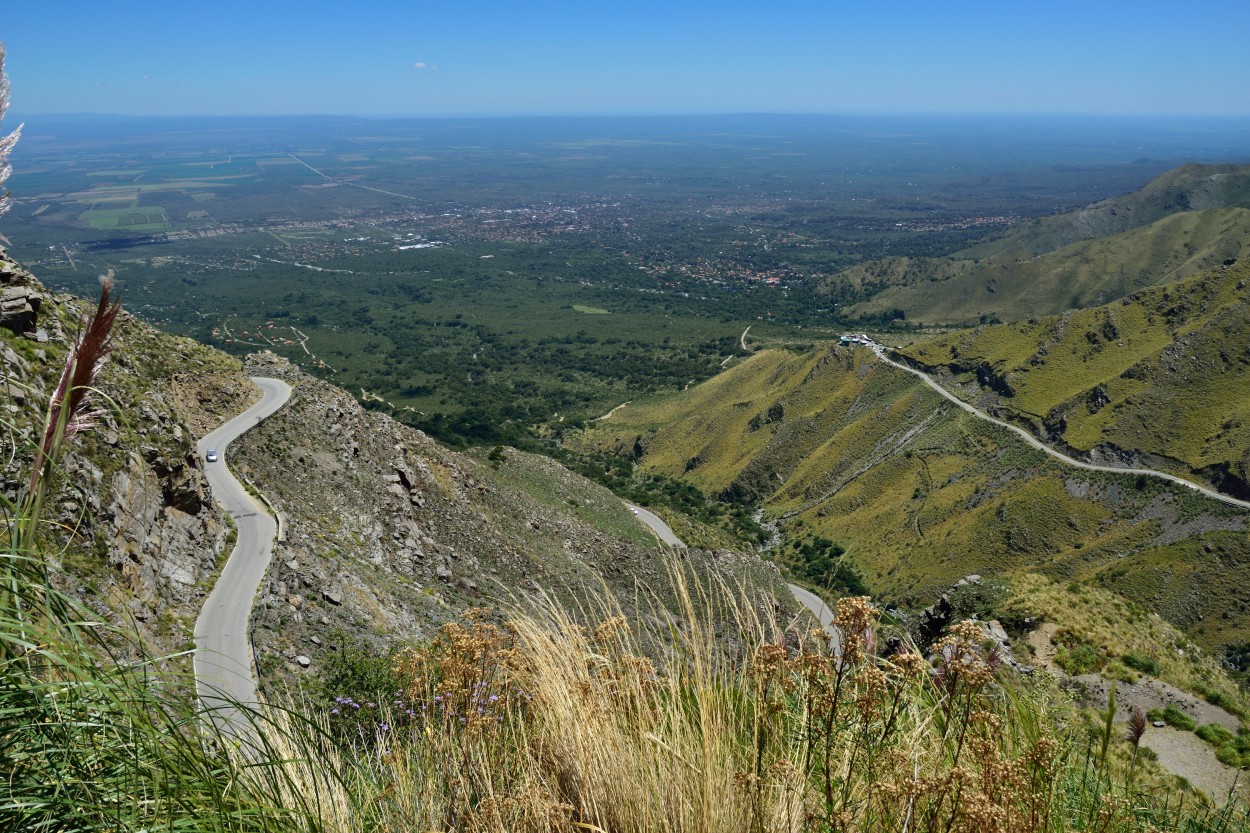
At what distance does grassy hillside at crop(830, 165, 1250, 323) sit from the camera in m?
92.8

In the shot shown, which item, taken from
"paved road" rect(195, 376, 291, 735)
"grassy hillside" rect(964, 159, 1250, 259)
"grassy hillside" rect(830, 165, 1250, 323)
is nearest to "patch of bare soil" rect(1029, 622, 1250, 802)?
"paved road" rect(195, 376, 291, 735)

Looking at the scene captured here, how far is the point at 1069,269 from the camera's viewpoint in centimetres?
9825

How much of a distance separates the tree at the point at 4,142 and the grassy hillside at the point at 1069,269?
105391 mm

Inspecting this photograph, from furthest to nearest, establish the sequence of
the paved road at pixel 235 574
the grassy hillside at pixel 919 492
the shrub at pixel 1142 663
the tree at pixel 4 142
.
Answer: the grassy hillside at pixel 919 492
the shrub at pixel 1142 663
the paved road at pixel 235 574
the tree at pixel 4 142

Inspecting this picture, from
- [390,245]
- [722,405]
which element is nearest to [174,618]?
[722,405]

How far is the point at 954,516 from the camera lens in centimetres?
3716

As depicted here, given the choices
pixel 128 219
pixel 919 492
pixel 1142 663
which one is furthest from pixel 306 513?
pixel 128 219

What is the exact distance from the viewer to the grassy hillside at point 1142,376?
110 ft

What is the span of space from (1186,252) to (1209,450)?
8127 cm

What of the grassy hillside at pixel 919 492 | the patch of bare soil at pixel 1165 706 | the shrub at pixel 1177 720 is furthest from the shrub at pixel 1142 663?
the grassy hillside at pixel 919 492

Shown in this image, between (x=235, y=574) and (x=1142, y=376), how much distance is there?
137 feet

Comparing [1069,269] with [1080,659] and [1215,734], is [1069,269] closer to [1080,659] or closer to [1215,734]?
→ [1080,659]

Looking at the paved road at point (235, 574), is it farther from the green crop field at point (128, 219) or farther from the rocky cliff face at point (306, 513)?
the green crop field at point (128, 219)

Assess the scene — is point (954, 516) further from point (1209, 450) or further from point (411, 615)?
point (411, 615)
